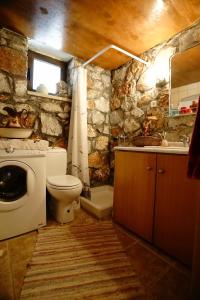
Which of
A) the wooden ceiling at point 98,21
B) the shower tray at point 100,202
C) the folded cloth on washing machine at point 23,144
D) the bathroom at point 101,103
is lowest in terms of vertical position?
the shower tray at point 100,202

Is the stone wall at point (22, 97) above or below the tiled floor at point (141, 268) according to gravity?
above

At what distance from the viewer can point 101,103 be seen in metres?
2.66

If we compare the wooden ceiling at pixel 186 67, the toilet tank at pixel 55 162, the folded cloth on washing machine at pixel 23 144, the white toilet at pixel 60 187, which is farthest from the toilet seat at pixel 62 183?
the wooden ceiling at pixel 186 67

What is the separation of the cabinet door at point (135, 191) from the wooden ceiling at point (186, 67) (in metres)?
0.97

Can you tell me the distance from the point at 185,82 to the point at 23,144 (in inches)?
68.6

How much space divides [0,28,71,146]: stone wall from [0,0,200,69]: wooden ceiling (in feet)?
0.54

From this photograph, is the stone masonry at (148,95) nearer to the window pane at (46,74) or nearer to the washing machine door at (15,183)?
the window pane at (46,74)

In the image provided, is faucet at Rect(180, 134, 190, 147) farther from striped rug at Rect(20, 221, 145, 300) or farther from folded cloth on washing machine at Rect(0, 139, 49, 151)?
folded cloth on washing machine at Rect(0, 139, 49, 151)

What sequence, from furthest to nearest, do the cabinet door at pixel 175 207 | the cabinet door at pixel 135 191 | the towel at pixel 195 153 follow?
the cabinet door at pixel 135 191 < the cabinet door at pixel 175 207 < the towel at pixel 195 153

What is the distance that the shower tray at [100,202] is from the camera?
190cm

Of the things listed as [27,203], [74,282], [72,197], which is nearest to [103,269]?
[74,282]

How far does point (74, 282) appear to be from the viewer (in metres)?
1.03

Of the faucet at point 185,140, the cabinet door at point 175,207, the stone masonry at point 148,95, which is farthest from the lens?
the stone masonry at point 148,95

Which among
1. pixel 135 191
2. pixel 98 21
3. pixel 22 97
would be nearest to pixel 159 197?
pixel 135 191
